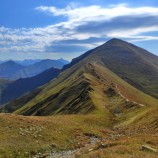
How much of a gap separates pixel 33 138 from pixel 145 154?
2063cm

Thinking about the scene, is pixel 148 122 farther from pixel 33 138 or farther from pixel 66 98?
pixel 66 98

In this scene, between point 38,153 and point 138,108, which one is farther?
point 138,108

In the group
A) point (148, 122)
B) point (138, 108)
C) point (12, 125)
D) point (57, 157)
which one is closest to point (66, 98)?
point (138, 108)

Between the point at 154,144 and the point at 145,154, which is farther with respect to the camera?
the point at 154,144

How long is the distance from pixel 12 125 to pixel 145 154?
86.8 feet

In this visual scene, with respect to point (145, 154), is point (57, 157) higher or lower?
lower

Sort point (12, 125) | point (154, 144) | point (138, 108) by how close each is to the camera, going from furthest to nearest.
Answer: point (138, 108) → point (12, 125) → point (154, 144)

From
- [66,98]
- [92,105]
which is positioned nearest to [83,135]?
[92,105]

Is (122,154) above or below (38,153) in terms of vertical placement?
above

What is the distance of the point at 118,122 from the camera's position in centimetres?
8475

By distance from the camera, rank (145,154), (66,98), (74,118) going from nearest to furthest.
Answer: (145,154) → (74,118) → (66,98)

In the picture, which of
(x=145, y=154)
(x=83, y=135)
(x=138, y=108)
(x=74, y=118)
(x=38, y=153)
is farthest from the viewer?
(x=138, y=108)

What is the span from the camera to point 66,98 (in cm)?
18638

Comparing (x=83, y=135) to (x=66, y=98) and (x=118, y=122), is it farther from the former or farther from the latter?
(x=66, y=98)
